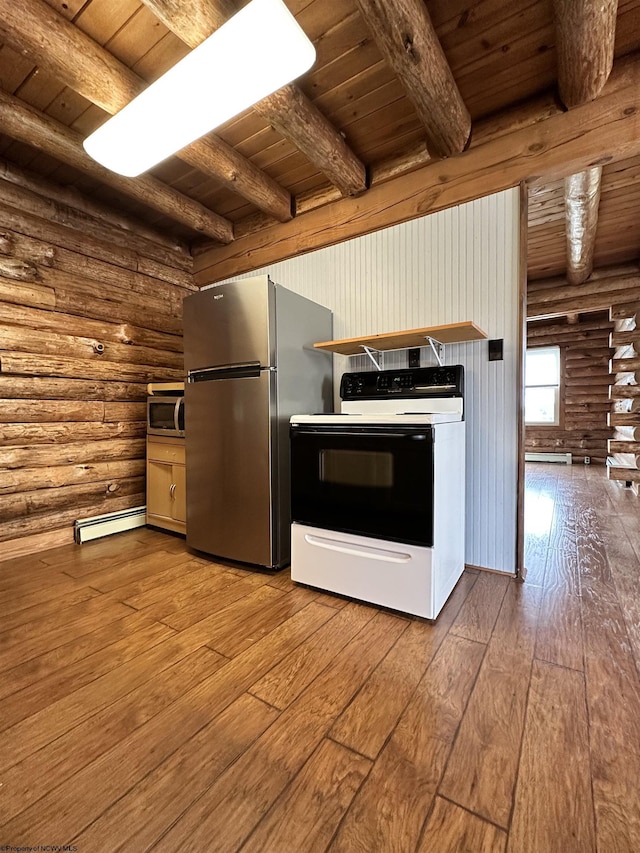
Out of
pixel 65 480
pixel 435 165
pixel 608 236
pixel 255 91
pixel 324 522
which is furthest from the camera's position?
pixel 608 236

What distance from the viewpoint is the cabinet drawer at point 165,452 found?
2.73 meters

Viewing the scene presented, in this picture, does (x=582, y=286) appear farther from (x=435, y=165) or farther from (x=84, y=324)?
(x=84, y=324)

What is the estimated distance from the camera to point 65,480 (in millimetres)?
2615

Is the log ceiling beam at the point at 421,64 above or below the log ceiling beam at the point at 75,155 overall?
below

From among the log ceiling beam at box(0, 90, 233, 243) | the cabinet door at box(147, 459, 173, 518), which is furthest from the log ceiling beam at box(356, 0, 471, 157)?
the cabinet door at box(147, 459, 173, 518)

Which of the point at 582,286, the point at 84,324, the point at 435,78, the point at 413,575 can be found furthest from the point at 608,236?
the point at 84,324

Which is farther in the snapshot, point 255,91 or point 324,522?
point 324,522

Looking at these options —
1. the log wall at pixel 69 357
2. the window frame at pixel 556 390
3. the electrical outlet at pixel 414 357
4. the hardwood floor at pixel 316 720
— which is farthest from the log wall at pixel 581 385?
the log wall at pixel 69 357

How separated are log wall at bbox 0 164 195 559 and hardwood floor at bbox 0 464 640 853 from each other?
82 centimetres

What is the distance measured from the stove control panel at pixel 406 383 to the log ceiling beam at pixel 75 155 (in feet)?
6.03

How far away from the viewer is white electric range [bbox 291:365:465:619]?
1.56m

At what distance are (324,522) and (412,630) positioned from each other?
0.59 meters

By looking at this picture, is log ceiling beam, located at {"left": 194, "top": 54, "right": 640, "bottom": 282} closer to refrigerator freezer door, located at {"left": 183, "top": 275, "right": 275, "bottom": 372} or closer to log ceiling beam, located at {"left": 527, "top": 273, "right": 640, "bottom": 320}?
refrigerator freezer door, located at {"left": 183, "top": 275, "right": 275, "bottom": 372}

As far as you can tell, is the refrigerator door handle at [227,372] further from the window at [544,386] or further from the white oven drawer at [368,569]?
the window at [544,386]
